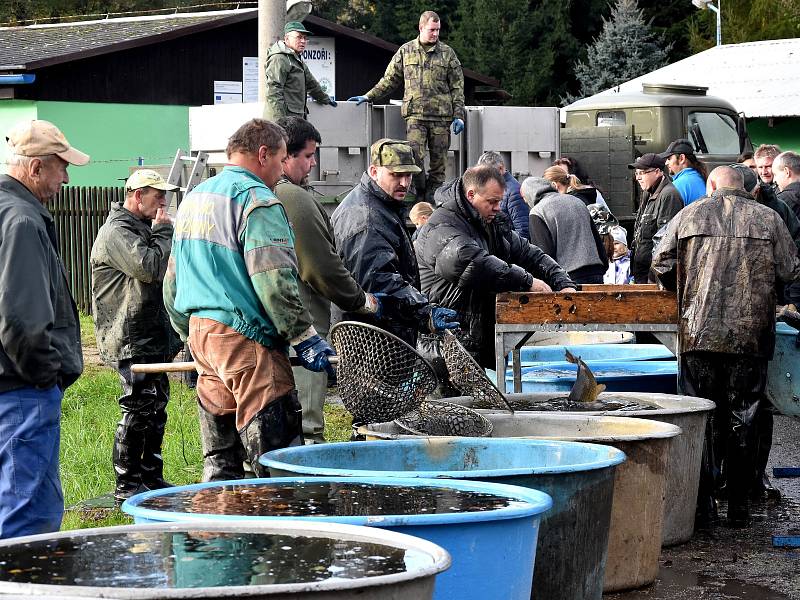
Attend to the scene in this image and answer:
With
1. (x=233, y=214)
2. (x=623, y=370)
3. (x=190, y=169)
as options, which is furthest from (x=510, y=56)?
(x=233, y=214)

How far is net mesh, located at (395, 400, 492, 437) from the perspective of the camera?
6.24 m

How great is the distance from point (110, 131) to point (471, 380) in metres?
21.5

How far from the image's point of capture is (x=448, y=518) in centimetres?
395

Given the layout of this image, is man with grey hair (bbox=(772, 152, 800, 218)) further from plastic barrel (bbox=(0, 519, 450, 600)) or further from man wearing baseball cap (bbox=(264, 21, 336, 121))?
plastic barrel (bbox=(0, 519, 450, 600))

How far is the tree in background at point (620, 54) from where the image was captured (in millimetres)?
44000

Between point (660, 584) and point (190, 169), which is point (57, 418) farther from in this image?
point (190, 169)

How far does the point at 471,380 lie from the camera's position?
692 centimetres

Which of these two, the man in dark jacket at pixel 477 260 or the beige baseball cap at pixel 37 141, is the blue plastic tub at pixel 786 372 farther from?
the beige baseball cap at pixel 37 141

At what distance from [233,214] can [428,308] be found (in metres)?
1.93

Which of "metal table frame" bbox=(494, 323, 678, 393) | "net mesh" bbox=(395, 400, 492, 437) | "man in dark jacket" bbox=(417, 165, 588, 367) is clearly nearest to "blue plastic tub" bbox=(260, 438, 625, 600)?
"net mesh" bbox=(395, 400, 492, 437)

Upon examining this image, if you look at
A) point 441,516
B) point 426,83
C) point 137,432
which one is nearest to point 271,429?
point 441,516

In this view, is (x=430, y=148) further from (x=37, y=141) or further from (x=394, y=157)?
(x=37, y=141)

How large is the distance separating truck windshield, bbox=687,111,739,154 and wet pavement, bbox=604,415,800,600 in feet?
41.6

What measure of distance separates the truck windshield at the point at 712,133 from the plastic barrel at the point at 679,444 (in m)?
13.7
